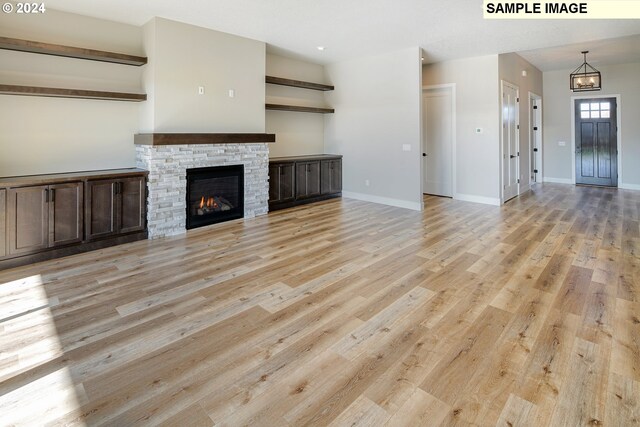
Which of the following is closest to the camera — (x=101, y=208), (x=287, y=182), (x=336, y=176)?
(x=101, y=208)

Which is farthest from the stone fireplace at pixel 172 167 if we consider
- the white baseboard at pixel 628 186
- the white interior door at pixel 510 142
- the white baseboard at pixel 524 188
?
the white baseboard at pixel 628 186

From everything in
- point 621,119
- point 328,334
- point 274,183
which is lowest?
point 328,334

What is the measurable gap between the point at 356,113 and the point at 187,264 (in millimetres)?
4922

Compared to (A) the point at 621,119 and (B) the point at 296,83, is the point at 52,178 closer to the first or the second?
(B) the point at 296,83

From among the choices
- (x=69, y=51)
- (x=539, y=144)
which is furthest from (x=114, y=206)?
(x=539, y=144)

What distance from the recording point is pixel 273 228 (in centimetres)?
541

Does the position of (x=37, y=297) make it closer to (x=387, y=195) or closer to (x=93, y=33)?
(x=93, y=33)

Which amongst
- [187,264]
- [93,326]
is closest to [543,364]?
[93,326]

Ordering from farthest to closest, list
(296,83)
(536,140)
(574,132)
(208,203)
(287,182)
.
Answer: (536,140) < (574,132) < (296,83) < (287,182) < (208,203)

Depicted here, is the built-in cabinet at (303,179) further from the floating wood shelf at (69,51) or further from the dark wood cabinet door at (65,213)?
the dark wood cabinet door at (65,213)

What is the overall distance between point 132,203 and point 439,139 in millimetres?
6097

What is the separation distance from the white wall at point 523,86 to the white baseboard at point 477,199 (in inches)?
67.0

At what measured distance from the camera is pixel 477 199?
726 centimetres

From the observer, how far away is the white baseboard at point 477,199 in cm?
698
